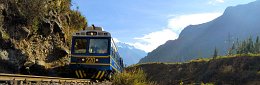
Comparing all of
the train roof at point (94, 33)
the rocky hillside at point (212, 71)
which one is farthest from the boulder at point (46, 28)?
the rocky hillside at point (212, 71)

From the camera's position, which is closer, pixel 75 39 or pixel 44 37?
pixel 75 39

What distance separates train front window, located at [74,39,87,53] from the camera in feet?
76.5

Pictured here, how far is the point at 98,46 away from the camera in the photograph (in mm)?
23391

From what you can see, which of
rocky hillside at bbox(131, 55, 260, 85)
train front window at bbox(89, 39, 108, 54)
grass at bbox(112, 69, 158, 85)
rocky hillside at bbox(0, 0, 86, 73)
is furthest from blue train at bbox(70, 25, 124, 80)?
rocky hillside at bbox(131, 55, 260, 85)

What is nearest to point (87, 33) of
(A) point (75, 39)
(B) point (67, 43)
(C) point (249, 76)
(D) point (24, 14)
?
(A) point (75, 39)

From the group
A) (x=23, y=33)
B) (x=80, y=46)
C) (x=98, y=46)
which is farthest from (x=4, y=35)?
(x=98, y=46)

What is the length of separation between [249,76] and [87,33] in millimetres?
22065

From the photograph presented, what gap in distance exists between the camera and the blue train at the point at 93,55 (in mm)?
22891

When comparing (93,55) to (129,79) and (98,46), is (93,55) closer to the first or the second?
(98,46)

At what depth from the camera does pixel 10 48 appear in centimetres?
2153

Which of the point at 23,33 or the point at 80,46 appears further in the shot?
the point at 80,46

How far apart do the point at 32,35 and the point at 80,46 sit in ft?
12.2

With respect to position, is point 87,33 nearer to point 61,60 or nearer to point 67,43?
point 61,60

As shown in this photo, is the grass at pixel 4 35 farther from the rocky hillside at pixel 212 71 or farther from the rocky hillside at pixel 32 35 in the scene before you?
the rocky hillside at pixel 212 71
